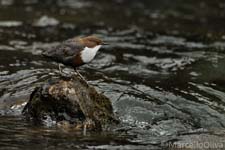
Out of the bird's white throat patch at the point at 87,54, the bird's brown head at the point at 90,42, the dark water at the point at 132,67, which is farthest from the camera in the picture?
the bird's brown head at the point at 90,42

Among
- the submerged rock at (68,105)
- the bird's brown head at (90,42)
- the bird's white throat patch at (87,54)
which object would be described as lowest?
the submerged rock at (68,105)

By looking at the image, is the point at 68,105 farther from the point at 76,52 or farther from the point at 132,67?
the point at 132,67

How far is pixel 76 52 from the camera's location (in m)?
7.62

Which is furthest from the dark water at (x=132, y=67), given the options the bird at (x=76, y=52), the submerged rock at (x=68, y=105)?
the bird at (x=76, y=52)

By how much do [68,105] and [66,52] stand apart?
668 millimetres

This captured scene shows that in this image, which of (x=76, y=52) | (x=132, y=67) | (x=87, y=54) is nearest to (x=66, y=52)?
(x=76, y=52)

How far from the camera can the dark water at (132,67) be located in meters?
7.43

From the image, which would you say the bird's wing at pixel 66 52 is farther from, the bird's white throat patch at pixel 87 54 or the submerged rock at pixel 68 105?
the submerged rock at pixel 68 105

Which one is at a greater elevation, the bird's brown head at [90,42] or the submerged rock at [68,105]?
the bird's brown head at [90,42]

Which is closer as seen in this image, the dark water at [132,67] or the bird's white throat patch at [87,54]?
the dark water at [132,67]

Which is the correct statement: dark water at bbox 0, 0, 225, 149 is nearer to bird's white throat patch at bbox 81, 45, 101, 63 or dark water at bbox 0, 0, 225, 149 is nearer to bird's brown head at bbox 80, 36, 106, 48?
bird's white throat patch at bbox 81, 45, 101, 63

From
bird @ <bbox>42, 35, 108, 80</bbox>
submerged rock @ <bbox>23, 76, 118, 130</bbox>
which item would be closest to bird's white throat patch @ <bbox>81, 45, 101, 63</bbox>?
bird @ <bbox>42, 35, 108, 80</bbox>

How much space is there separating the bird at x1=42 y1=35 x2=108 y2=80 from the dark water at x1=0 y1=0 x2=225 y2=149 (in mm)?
885

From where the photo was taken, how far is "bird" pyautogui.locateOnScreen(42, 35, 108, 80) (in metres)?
7.61
